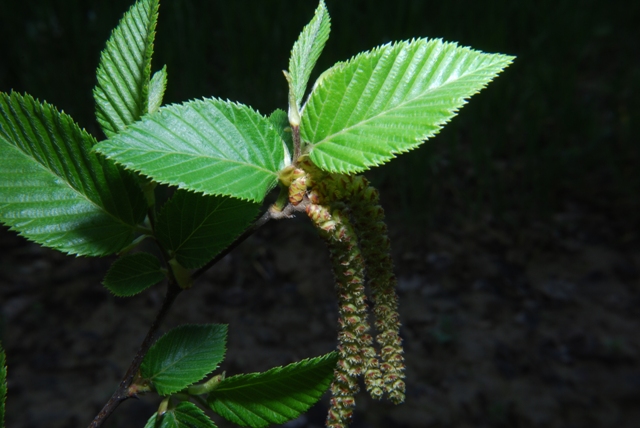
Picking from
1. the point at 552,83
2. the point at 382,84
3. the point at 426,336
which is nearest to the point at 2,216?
the point at 382,84

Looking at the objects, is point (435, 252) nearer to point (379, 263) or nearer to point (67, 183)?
point (379, 263)

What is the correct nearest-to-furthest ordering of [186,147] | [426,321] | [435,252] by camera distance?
[186,147], [426,321], [435,252]

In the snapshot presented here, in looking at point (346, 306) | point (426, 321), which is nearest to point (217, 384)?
point (346, 306)

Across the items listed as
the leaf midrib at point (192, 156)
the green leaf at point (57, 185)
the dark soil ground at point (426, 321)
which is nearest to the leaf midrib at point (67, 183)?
the green leaf at point (57, 185)

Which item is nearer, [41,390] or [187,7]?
[41,390]

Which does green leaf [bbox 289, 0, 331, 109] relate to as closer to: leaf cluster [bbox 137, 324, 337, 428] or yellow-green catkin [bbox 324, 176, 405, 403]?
yellow-green catkin [bbox 324, 176, 405, 403]

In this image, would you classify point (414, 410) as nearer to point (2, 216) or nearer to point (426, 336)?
point (426, 336)

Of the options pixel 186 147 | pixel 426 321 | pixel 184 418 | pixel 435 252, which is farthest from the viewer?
pixel 435 252

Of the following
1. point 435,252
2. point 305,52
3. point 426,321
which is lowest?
point 426,321

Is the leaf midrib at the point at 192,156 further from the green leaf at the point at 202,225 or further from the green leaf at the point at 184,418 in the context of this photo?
the green leaf at the point at 184,418
